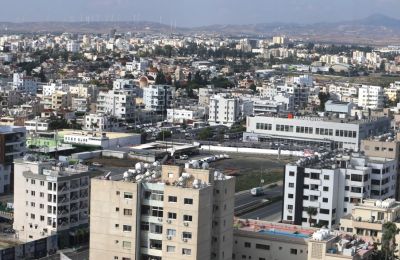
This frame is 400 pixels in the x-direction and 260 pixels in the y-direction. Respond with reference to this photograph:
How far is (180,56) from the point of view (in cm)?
6128

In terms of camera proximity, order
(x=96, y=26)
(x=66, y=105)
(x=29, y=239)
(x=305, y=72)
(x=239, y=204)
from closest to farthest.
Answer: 1. (x=29, y=239)
2. (x=239, y=204)
3. (x=66, y=105)
4. (x=305, y=72)
5. (x=96, y=26)

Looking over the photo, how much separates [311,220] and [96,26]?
140m

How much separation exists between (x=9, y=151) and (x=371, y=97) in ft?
69.4

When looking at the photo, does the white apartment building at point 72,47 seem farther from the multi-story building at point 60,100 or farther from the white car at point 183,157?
the white car at point 183,157

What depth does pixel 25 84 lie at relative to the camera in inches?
1398

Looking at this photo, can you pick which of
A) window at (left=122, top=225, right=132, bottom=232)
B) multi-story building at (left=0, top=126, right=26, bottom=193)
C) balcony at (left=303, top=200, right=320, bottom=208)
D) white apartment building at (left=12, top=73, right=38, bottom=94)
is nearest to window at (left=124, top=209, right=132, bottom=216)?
window at (left=122, top=225, right=132, bottom=232)

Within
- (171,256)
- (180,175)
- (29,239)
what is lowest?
(29,239)

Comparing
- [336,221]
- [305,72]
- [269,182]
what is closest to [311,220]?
[336,221]

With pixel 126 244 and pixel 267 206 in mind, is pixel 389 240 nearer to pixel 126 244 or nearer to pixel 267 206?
pixel 126 244

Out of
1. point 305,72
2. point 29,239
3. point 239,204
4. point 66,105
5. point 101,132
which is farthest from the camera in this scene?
point 305,72

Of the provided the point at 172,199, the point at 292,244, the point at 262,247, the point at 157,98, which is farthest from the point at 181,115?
the point at 172,199

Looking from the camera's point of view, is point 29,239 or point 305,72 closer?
point 29,239

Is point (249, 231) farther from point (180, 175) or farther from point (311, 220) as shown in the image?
point (311, 220)

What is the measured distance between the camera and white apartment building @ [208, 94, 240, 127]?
30.2 metres
